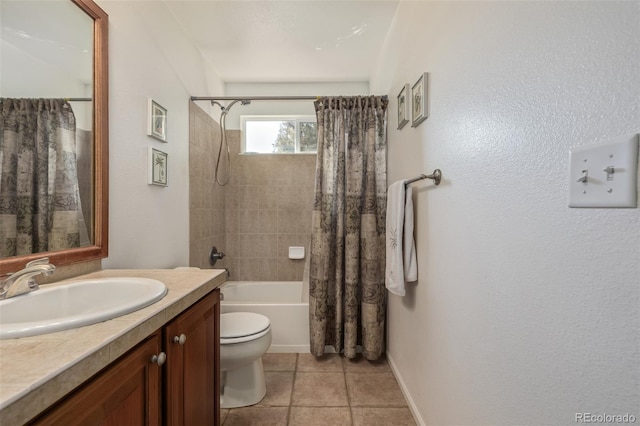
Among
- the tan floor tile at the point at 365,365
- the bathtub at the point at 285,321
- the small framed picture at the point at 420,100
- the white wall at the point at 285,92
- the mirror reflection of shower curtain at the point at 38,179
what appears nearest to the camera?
the mirror reflection of shower curtain at the point at 38,179

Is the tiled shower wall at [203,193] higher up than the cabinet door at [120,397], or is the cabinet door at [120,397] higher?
the tiled shower wall at [203,193]

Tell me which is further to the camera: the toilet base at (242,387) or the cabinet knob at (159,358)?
the toilet base at (242,387)

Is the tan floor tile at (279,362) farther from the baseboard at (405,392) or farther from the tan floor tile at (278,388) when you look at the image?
the baseboard at (405,392)

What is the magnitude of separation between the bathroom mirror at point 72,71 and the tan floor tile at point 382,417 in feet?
5.03

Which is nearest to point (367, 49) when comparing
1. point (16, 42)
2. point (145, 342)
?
point (16, 42)

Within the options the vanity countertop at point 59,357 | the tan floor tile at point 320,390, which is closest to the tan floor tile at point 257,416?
the tan floor tile at point 320,390

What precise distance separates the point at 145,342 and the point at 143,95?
4.54 ft

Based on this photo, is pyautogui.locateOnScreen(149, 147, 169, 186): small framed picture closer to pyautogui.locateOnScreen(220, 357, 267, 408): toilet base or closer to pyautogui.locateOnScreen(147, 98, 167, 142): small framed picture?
pyautogui.locateOnScreen(147, 98, 167, 142): small framed picture

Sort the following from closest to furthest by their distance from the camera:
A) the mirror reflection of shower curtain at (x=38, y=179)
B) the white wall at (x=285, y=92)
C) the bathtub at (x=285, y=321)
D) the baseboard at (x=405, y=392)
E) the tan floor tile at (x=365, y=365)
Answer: the mirror reflection of shower curtain at (x=38, y=179), the baseboard at (x=405, y=392), the tan floor tile at (x=365, y=365), the bathtub at (x=285, y=321), the white wall at (x=285, y=92)

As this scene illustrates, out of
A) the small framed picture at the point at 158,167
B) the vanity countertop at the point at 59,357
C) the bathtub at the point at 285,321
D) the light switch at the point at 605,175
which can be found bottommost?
the bathtub at the point at 285,321

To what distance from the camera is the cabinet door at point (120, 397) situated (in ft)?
1.64

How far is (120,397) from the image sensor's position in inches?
24.4

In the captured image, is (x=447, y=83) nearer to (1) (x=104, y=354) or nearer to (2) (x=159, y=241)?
(1) (x=104, y=354)

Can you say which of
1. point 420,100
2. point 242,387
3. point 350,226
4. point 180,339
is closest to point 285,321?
point 242,387
